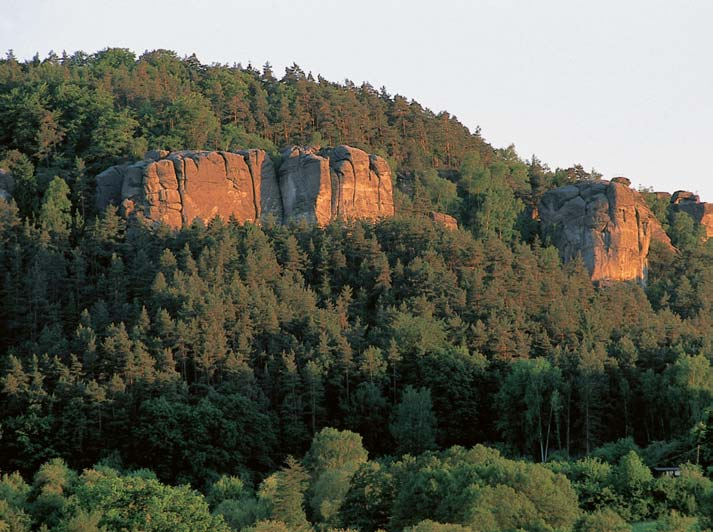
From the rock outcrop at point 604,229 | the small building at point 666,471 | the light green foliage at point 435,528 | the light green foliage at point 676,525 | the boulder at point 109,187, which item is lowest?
the small building at point 666,471

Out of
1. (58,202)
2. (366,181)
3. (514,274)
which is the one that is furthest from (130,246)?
(514,274)

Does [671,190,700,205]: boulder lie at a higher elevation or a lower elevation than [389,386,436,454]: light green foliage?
higher

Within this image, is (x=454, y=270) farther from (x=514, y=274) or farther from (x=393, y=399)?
(x=393, y=399)

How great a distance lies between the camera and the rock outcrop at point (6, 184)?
100188mm

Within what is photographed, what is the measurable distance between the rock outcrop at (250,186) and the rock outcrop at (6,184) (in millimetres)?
6537

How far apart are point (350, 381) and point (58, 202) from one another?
27931 mm

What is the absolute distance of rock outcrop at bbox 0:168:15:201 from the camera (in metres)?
100

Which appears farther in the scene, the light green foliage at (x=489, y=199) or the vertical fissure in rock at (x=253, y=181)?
the light green foliage at (x=489, y=199)

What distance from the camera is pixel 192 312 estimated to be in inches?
3356

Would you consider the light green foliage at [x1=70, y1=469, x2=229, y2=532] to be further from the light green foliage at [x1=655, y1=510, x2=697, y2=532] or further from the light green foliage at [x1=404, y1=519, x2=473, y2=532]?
the light green foliage at [x1=655, y1=510, x2=697, y2=532]

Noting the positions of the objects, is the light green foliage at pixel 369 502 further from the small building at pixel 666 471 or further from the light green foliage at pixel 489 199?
the light green foliage at pixel 489 199

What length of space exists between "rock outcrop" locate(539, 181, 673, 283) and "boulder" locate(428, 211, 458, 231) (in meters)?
8.61

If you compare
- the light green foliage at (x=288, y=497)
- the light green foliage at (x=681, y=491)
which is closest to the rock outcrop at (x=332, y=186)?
the light green foliage at (x=288, y=497)

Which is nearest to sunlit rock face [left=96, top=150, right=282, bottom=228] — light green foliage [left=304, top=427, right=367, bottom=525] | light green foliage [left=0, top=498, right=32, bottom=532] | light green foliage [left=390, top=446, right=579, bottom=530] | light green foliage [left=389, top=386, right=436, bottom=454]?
light green foliage [left=389, top=386, right=436, bottom=454]
